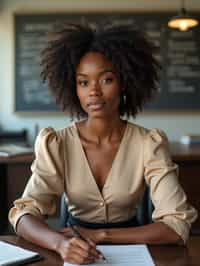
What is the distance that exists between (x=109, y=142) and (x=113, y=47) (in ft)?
1.07

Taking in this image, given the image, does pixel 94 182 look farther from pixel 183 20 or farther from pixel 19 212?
pixel 183 20

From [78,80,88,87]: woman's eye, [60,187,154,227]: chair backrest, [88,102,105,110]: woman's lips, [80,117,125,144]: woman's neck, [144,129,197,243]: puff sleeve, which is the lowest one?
[60,187,154,227]: chair backrest

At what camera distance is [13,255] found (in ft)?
3.51

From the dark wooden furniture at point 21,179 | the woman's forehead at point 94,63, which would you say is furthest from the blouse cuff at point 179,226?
the dark wooden furniture at point 21,179

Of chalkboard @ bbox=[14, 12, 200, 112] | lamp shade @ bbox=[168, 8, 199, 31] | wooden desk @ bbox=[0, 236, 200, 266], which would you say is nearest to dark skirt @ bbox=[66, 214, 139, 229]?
wooden desk @ bbox=[0, 236, 200, 266]

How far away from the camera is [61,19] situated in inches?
142

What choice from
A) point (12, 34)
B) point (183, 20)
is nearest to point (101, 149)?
point (183, 20)

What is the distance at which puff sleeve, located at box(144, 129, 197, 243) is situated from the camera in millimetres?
1275

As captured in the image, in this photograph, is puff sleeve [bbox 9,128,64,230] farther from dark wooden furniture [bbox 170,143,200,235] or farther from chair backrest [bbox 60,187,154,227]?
dark wooden furniture [bbox 170,143,200,235]

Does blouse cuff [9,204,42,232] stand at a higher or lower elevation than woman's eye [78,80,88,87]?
lower

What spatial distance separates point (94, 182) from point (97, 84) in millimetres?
318

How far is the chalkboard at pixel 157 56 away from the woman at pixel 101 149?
2103mm

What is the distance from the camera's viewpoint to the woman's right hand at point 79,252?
1028 millimetres

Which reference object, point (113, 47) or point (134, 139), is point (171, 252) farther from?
point (113, 47)
